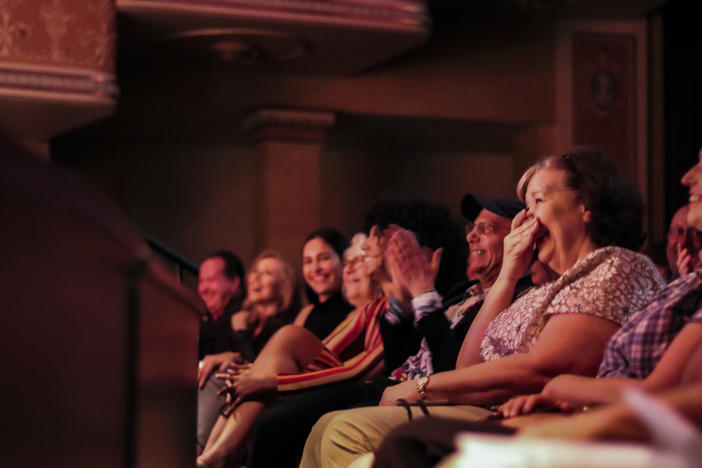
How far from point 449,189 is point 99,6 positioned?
4.92 meters

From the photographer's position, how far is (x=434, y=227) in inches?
148

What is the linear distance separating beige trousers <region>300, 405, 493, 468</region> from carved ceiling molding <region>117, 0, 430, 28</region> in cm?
448

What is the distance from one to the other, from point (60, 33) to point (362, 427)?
4.80 m

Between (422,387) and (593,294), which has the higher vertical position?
(593,294)

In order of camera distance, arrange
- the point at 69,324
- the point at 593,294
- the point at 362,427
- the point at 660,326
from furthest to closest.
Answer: the point at 362,427 < the point at 593,294 < the point at 660,326 < the point at 69,324

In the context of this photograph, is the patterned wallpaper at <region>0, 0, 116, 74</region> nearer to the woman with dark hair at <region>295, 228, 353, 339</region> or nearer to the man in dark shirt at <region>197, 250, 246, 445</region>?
the man in dark shirt at <region>197, 250, 246, 445</region>

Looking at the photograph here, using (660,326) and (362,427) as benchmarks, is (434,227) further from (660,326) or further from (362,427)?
(660,326)

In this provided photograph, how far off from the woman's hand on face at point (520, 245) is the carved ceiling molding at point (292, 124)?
5.44 meters

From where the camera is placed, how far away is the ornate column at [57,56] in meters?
6.38

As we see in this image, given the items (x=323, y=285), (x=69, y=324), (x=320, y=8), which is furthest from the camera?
(x=320, y=8)

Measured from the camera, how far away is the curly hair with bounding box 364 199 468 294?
376 cm

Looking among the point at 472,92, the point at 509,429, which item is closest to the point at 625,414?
the point at 509,429

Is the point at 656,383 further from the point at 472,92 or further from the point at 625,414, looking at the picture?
the point at 472,92

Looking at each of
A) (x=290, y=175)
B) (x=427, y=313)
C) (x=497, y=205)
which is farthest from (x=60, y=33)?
(x=427, y=313)
